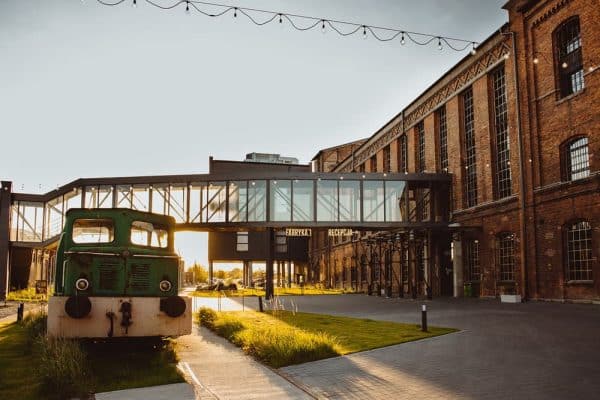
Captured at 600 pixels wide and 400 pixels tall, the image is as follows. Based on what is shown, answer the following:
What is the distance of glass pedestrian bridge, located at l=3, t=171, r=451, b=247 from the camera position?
32812 mm

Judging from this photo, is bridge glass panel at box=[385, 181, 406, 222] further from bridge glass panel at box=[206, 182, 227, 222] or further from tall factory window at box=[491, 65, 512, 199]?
bridge glass panel at box=[206, 182, 227, 222]

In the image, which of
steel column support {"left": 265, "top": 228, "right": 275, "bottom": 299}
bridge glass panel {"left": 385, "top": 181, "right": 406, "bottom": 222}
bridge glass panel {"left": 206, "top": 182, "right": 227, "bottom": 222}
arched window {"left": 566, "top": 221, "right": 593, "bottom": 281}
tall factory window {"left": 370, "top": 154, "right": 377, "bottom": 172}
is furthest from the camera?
tall factory window {"left": 370, "top": 154, "right": 377, "bottom": 172}

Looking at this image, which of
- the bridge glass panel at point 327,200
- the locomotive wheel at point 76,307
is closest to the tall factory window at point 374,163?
the bridge glass panel at point 327,200

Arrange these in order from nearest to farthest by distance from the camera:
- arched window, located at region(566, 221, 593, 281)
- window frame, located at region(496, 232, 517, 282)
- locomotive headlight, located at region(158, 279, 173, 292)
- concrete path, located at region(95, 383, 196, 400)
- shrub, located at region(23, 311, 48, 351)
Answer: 1. concrete path, located at region(95, 383, 196, 400)
2. locomotive headlight, located at region(158, 279, 173, 292)
3. shrub, located at region(23, 311, 48, 351)
4. arched window, located at region(566, 221, 593, 281)
5. window frame, located at region(496, 232, 517, 282)

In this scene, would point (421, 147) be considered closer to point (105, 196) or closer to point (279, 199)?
point (279, 199)

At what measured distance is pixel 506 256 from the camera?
2591cm

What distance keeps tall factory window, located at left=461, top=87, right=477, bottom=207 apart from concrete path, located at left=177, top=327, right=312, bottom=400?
21.1 m

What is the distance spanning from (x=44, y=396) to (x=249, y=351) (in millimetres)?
4431

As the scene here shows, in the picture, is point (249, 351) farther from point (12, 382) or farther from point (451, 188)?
point (451, 188)

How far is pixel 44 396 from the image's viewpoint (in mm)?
7215

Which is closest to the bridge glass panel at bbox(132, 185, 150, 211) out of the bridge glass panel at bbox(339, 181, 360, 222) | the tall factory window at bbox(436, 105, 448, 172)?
the bridge glass panel at bbox(339, 181, 360, 222)

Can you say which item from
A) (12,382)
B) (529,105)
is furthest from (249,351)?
(529,105)

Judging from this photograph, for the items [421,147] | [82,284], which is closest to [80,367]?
[82,284]

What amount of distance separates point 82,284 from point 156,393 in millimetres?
3704
